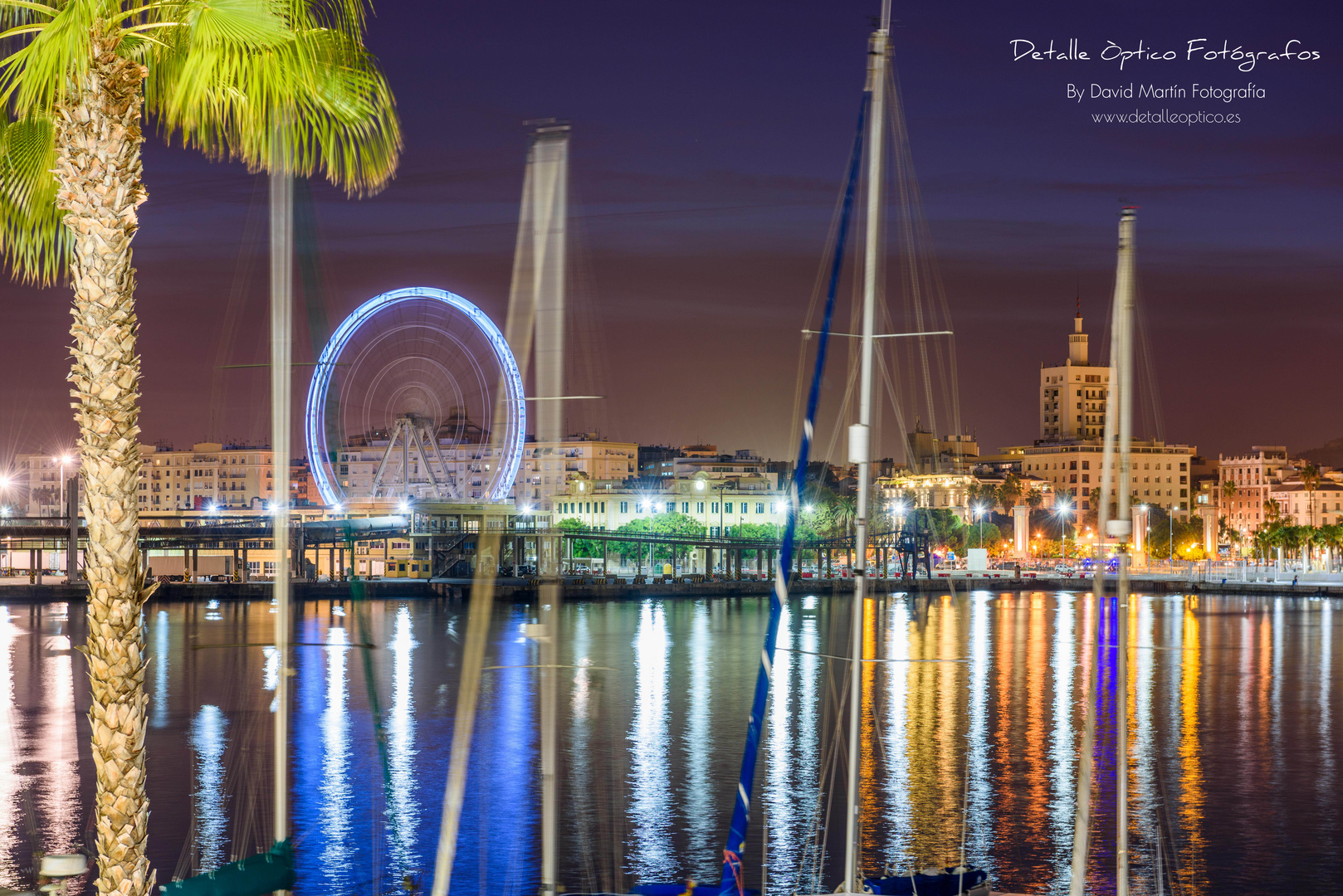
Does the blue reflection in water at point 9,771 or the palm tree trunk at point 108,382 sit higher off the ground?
the palm tree trunk at point 108,382

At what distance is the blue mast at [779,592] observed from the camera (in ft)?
37.7

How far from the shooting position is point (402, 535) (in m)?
96.5

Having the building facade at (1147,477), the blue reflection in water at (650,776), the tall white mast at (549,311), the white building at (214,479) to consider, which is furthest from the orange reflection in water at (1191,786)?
the white building at (214,479)

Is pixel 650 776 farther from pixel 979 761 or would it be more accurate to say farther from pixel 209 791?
pixel 209 791

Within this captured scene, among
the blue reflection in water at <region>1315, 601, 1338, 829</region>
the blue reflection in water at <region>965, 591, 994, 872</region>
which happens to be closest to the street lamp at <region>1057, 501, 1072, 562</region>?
the blue reflection in water at <region>1315, 601, 1338, 829</region>

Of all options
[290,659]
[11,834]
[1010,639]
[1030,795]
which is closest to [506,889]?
[11,834]

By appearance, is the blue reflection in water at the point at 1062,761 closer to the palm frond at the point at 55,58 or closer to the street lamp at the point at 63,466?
the palm frond at the point at 55,58

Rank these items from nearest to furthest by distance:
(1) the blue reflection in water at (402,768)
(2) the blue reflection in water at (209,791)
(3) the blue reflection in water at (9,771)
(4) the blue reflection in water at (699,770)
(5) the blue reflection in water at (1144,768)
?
(3) the blue reflection in water at (9,771) → (2) the blue reflection in water at (209,791) → (1) the blue reflection in water at (402,768) → (4) the blue reflection in water at (699,770) → (5) the blue reflection in water at (1144,768)

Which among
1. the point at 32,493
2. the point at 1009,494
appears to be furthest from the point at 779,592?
the point at 32,493

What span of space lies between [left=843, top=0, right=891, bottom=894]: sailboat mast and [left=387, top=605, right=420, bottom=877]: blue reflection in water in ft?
35.8

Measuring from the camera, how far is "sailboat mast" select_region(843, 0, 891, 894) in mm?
11109

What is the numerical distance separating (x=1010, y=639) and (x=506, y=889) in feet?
159

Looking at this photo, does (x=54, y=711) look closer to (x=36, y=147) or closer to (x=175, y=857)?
(x=175, y=857)

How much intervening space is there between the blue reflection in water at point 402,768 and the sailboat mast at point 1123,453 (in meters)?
11.4
